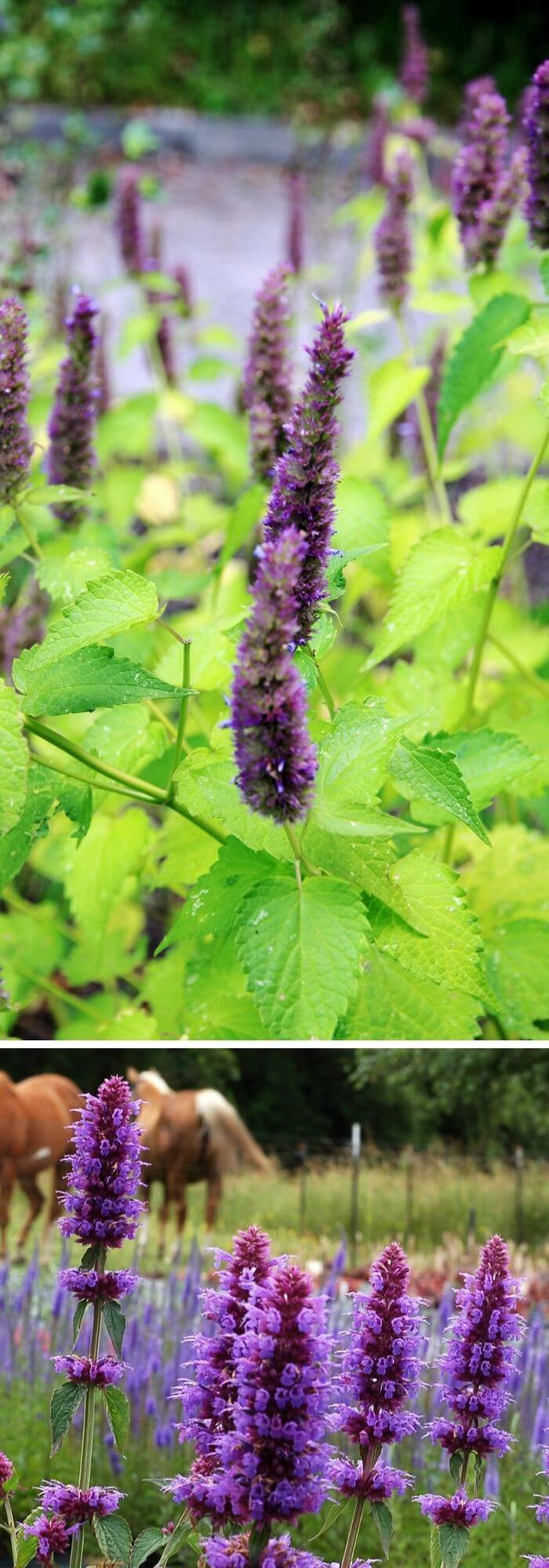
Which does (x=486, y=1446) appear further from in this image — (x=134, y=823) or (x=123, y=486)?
(x=123, y=486)

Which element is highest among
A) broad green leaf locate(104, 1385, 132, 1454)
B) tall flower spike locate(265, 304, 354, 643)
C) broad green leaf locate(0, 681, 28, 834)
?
tall flower spike locate(265, 304, 354, 643)

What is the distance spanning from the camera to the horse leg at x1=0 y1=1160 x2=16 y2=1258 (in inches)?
56.4

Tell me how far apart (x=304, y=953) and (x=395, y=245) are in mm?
1752

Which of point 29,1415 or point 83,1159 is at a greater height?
point 83,1159

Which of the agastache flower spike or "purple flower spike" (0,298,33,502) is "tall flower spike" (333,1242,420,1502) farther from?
"purple flower spike" (0,298,33,502)

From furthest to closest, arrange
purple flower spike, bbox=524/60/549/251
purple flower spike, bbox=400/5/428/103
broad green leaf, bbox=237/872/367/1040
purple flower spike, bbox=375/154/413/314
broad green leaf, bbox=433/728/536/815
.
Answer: purple flower spike, bbox=400/5/428/103 → purple flower spike, bbox=375/154/413/314 → purple flower spike, bbox=524/60/549/251 → broad green leaf, bbox=433/728/536/815 → broad green leaf, bbox=237/872/367/1040

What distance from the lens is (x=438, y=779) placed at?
127 cm

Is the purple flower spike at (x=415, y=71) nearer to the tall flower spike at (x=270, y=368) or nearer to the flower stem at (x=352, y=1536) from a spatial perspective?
the tall flower spike at (x=270, y=368)

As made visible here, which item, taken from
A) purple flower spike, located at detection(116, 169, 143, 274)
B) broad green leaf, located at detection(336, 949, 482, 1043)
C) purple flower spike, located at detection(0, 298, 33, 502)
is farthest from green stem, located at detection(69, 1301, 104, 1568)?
purple flower spike, located at detection(116, 169, 143, 274)

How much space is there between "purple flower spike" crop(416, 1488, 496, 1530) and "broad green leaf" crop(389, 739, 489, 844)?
58 centimetres

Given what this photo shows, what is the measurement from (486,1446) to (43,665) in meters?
0.80

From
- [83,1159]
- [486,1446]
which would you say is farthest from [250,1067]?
[486,1446]

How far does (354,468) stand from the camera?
331cm

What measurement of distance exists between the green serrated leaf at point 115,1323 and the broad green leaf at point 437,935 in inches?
15.5
